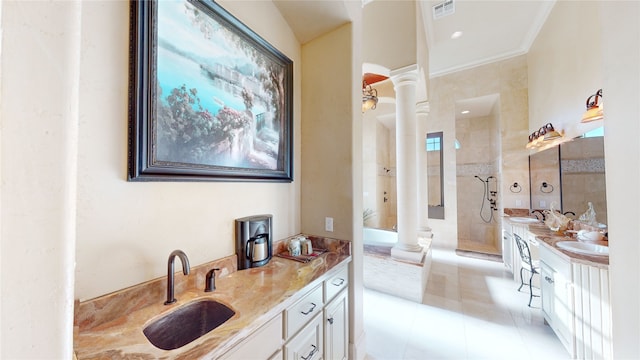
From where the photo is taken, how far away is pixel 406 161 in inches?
125

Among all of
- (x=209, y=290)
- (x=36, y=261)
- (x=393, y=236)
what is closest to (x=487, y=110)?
(x=393, y=236)

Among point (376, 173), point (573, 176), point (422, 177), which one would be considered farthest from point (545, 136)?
point (376, 173)

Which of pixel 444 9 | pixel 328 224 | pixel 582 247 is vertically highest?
→ pixel 444 9

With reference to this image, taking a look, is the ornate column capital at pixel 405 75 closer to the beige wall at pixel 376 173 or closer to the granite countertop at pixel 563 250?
the granite countertop at pixel 563 250

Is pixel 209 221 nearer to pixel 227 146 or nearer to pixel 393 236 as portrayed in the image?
pixel 227 146

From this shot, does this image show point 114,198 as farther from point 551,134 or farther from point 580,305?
point 551,134

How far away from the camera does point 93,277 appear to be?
90 centimetres

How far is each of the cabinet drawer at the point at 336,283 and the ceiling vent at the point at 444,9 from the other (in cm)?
382

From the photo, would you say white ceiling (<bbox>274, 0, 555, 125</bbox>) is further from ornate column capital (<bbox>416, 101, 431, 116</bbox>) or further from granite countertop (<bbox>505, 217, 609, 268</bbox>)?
granite countertop (<bbox>505, 217, 609, 268</bbox>)

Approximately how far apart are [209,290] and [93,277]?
0.46 metres

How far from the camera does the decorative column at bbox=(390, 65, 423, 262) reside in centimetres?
310

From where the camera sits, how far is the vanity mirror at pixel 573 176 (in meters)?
2.39

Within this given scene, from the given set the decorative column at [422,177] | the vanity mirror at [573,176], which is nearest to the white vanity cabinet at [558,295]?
the vanity mirror at [573,176]

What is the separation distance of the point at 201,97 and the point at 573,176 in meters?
4.13
